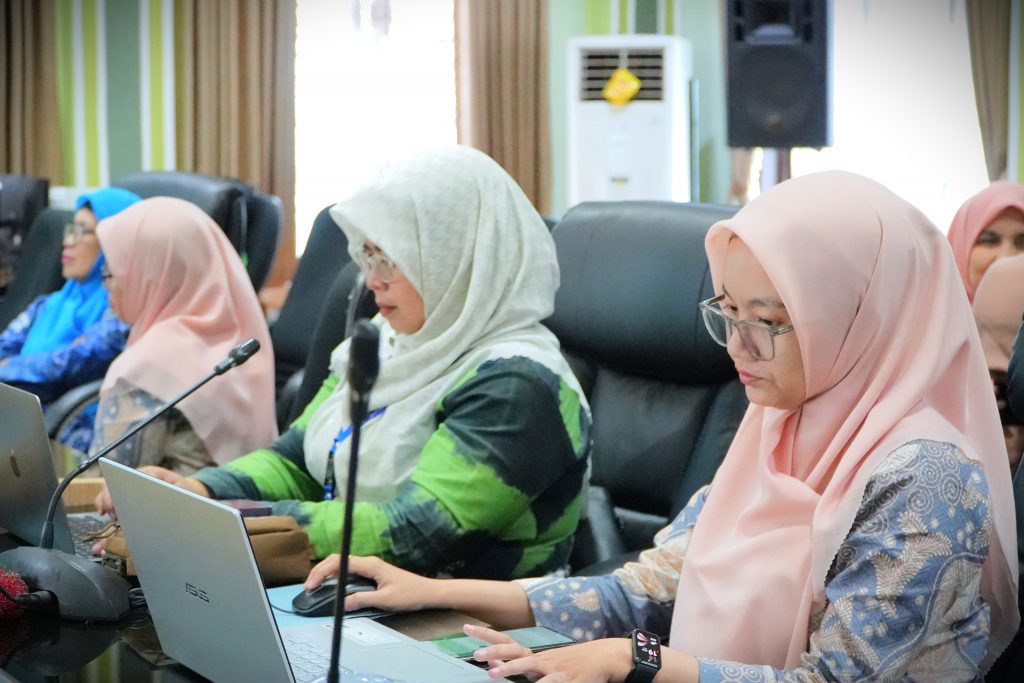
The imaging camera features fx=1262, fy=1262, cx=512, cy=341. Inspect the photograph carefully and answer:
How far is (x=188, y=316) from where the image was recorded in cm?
296

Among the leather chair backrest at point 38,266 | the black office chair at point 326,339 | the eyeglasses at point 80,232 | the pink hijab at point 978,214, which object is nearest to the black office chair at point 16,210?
the leather chair backrest at point 38,266

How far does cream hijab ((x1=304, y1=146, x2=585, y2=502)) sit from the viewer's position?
184 cm

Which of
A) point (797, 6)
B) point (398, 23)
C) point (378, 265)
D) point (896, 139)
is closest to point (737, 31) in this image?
point (797, 6)

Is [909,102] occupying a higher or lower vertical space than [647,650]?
higher

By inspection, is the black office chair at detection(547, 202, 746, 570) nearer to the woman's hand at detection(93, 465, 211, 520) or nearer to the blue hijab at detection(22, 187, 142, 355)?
the woman's hand at detection(93, 465, 211, 520)

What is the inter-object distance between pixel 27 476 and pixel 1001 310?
155 cm

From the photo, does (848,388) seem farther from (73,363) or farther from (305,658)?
(73,363)

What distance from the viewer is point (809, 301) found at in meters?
1.28

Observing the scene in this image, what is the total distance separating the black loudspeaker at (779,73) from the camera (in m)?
4.05

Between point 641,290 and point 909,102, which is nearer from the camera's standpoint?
point 641,290

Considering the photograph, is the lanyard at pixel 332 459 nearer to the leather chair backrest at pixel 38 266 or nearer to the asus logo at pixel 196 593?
the asus logo at pixel 196 593

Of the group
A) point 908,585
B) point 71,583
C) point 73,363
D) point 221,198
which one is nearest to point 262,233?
point 221,198

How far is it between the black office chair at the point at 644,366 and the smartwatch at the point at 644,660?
921 millimetres

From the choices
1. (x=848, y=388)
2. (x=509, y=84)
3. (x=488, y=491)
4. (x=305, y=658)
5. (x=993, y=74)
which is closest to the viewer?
(x=305, y=658)
